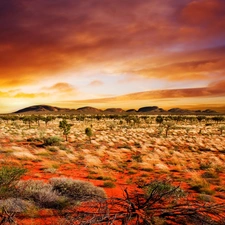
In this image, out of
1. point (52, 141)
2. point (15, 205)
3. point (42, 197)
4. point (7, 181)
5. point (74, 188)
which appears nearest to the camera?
point (15, 205)

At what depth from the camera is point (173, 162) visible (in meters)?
20.8

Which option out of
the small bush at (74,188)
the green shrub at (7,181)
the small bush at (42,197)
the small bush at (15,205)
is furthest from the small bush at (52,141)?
the small bush at (15,205)

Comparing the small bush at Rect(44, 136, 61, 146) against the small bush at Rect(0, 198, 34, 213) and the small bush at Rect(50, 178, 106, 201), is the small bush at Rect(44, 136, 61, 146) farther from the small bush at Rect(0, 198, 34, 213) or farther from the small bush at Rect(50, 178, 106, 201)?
the small bush at Rect(0, 198, 34, 213)

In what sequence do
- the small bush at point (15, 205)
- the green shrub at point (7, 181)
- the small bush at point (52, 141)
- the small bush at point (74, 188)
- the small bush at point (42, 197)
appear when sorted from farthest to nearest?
the small bush at point (52, 141), the small bush at point (74, 188), the small bush at point (42, 197), the green shrub at point (7, 181), the small bush at point (15, 205)

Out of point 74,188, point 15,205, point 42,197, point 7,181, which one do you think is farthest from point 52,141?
point 15,205

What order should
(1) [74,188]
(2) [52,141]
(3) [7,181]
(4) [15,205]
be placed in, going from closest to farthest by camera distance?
(4) [15,205], (3) [7,181], (1) [74,188], (2) [52,141]

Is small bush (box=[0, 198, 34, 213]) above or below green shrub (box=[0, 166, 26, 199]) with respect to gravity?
below

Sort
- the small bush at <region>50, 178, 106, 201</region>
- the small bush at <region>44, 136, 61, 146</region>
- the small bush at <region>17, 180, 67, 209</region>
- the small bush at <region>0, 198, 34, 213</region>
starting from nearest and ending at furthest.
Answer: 1. the small bush at <region>0, 198, 34, 213</region>
2. the small bush at <region>17, 180, 67, 209</region>
3. the small bush at <region>50, 178, 106, 201</region>
4. the small bush at <region>44, 136, 61, 146</region>

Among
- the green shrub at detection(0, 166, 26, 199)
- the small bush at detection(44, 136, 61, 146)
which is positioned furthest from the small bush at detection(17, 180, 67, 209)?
the small bush at detection(44, 136, 61, 146)

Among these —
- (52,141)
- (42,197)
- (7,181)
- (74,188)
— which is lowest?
(74,188)

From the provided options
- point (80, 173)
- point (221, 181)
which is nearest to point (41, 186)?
point (80, 173)

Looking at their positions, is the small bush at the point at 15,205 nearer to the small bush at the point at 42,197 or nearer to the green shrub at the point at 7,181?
the green shrub at the point at 7,181

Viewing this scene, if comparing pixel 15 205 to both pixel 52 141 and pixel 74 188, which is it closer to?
pixel 74 188

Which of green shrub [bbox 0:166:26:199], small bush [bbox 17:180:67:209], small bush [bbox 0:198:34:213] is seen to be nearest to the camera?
small bush [bbox 0:198:34:213]
